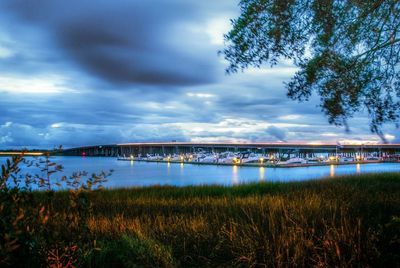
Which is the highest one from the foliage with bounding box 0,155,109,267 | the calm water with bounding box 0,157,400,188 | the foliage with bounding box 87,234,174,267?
the foliage with bounding box 0,155,109,267

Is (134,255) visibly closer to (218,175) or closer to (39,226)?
(39,226)

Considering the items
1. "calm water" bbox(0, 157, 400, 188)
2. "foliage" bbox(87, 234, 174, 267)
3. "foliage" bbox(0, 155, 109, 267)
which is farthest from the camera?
"calm water" bbox(0, 157, 400, 188)

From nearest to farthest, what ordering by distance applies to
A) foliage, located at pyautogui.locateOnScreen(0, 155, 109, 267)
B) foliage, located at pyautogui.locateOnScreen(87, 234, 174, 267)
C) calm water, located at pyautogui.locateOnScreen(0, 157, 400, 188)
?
foliage, located at pyautogui.locateOnScreen(0, 155, 109, 267), foliage, located at pyautogui.locateOnScreen(87, 234, 174, 267), calm water, located at pyautogui.locateOnScreen(0, 157, 400, 188)

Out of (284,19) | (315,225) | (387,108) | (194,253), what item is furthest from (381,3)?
(194,253)

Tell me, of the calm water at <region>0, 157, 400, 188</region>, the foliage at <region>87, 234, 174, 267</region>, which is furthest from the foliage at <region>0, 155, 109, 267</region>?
the calm water at <region>0, 157, 400, 188</region>

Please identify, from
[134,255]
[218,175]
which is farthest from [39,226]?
[218,175]

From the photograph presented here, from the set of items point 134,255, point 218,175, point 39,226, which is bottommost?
point 218,175

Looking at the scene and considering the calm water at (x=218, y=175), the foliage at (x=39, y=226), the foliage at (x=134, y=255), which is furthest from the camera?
the calm water at (x=218, y=175)

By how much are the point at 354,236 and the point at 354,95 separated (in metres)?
5.97

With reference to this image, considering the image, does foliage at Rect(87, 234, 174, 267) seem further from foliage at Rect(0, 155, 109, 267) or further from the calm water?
the calm water

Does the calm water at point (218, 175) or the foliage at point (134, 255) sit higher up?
the foliage at point (134, 255)

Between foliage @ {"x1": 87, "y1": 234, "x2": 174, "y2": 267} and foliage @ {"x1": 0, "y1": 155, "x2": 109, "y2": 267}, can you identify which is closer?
foliage @ {"x1": 0, "y1": 155, "x2": 109, "y2": 267}

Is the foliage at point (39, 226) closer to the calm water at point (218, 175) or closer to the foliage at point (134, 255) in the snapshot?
the foliage at point (134, 255)

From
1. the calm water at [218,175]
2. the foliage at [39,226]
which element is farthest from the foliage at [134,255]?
the calm water at [218,175]
